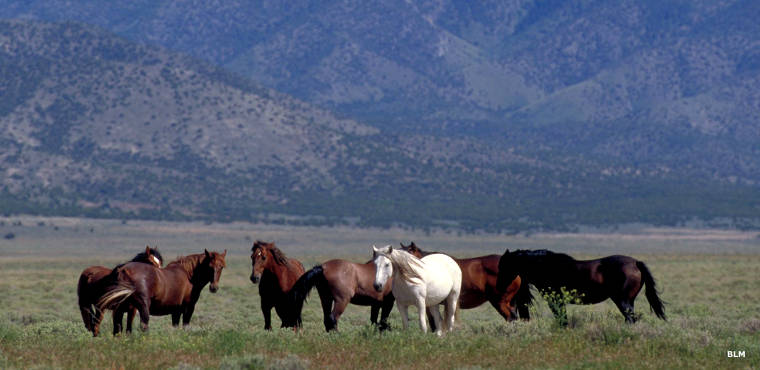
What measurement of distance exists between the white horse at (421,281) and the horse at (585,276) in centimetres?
155

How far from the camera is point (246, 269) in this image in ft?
207

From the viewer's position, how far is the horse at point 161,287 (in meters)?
19.2

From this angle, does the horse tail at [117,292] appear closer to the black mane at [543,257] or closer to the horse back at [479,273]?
the horse back at [479,273]

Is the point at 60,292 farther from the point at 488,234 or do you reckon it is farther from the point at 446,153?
the point at 446,153

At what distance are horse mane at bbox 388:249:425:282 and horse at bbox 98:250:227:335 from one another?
12.2 ft

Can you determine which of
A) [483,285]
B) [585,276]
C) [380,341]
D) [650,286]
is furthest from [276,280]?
[650,286]

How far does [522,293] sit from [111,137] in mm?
134022

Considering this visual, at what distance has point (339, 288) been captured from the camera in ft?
64.7

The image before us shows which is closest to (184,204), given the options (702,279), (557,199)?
(557,199)

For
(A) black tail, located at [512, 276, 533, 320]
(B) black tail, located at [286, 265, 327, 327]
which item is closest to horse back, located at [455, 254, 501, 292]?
(A) black tail, located at [512, 276, 533, 320]

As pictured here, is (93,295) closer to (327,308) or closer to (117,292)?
(117,292)

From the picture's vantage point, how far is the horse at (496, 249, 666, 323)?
2020 cm

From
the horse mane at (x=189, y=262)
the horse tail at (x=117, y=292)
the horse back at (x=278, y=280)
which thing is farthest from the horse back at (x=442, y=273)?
the horse tail at (x=117, y=292)

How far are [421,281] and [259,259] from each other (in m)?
3.38
